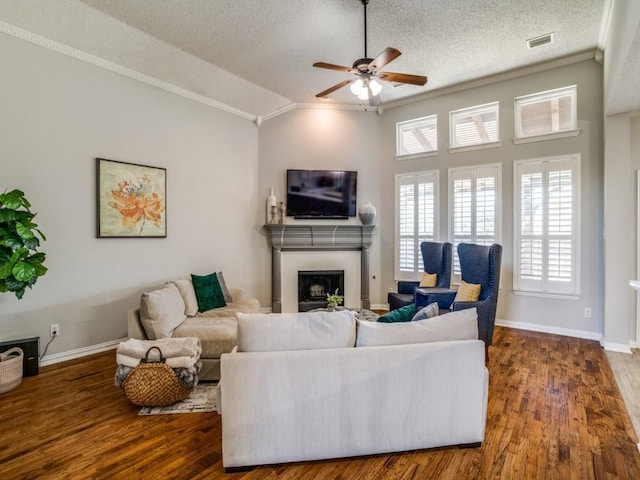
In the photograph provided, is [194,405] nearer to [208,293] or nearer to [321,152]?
[208,293]

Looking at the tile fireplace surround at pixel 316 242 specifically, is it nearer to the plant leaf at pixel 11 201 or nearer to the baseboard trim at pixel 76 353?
the baseboard trim at pixel 76 353

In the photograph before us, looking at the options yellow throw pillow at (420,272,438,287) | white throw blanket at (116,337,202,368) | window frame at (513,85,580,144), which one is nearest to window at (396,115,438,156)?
window frame at (513,85,580,144)

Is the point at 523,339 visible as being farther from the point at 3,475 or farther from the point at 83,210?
the point at 83,210

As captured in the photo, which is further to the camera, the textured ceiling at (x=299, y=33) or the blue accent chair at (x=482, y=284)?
the blue accent chair at (x=482, y=284)

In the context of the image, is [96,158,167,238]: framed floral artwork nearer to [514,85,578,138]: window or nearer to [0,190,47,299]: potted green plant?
[0,190,47,299]: potted green plant

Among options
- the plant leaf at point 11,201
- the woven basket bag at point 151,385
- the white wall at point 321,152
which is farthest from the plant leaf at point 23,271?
the white wall at point 321,152

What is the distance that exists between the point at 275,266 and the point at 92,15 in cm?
397

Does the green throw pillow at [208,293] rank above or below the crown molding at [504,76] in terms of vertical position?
below

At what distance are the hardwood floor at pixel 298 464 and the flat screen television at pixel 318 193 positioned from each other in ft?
11.9

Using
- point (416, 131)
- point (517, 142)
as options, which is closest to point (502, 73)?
point (517, 142)

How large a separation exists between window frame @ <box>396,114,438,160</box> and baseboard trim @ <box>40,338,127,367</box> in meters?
5.12

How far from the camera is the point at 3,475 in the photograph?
6.50 feet

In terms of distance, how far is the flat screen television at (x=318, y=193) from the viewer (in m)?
6.01

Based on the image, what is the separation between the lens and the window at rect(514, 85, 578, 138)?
4.65m
